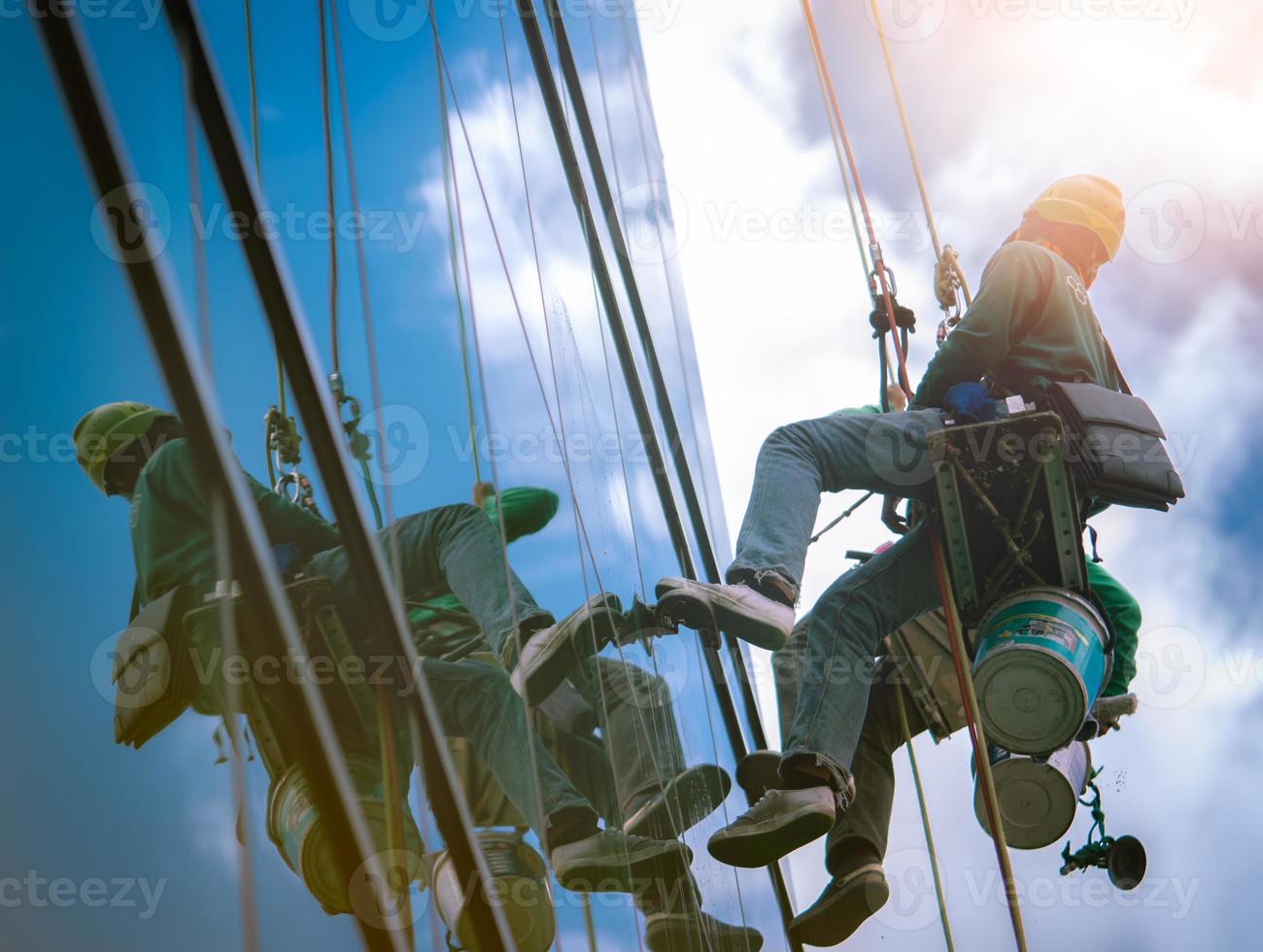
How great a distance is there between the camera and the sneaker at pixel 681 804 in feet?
12.5

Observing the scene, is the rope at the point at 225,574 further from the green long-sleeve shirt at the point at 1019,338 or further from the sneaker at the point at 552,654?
the green long-sleeve shirt at the point at 1019,338

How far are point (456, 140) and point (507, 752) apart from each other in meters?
1.63

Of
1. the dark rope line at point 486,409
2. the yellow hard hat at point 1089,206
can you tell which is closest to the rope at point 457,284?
the dark rope line at point 486,409

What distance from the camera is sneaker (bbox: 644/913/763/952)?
406 centimetres

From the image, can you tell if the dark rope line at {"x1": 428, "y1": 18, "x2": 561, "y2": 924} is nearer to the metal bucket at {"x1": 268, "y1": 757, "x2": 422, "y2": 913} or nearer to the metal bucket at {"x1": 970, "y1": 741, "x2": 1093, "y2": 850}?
the metal bucket at {"x1": 268, "y1": 757, "x2": 422, "y2": 913}

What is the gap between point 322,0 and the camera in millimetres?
3703

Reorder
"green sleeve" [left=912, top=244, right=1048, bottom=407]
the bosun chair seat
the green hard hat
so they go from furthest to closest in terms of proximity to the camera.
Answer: "green sleeve" [left=912, top=244, right=1048, bottom=407] < the bosun chair seat < the green hard hat

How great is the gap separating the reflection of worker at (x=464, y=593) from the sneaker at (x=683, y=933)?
30 cm

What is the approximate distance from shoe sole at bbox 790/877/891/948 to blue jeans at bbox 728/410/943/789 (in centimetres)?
51

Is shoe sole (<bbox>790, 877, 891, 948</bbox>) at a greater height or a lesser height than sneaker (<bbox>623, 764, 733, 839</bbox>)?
lesser

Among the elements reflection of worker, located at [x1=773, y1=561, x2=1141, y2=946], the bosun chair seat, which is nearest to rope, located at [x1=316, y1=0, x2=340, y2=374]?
reflection of worker, located at [x1=773, y1=561, x2=1141, y2=946]

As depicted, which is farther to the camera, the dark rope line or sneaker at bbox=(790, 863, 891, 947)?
sneaker at bbox=(790, 863, 891, 947)

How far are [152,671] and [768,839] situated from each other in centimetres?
139

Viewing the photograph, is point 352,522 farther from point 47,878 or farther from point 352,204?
point 352,204
